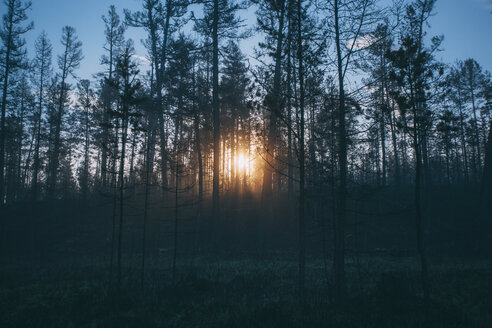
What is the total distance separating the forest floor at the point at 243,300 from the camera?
6.41 metres

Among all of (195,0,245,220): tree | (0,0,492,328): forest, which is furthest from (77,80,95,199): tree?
(195,0,245,220): tree

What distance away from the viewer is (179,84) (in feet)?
58.2

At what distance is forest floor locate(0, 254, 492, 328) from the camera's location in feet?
21.0

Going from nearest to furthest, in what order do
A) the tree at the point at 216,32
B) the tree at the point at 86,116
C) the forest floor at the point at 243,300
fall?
the forest floor at the point at 243,300
the tree at the point at 216,32
the tree at the point at 86,116

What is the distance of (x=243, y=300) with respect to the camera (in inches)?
312

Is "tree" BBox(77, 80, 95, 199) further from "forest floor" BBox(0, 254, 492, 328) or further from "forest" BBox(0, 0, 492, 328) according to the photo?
"forest floor" BBox(0, 254, 492, 328)

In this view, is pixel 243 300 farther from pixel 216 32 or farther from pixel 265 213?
pixel 216 32

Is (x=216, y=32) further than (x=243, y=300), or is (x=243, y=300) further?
(x=216, y=32)

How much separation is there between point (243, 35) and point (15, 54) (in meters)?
16.0

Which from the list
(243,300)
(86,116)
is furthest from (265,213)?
(86,116)

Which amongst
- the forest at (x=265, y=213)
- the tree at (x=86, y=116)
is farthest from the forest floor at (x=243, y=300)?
the tree at (x=86, y=116)

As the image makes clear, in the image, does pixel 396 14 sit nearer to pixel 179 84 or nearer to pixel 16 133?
pixel 179 84

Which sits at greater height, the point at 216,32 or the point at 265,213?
the point at 216,32

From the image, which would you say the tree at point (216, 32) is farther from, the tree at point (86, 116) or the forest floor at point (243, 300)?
the tree at point (86, 116)
